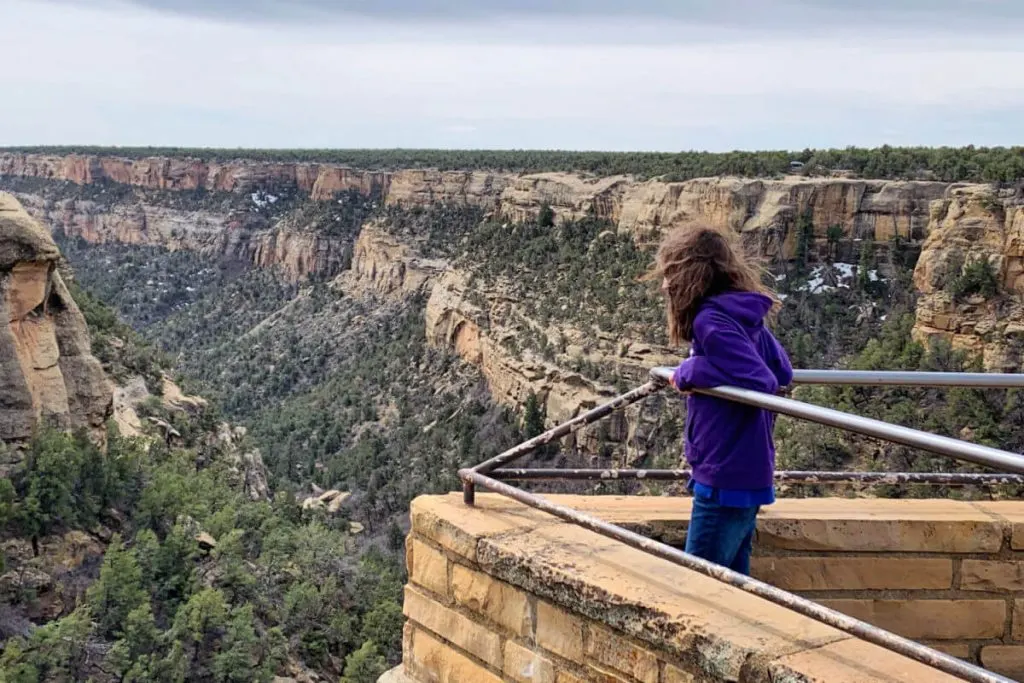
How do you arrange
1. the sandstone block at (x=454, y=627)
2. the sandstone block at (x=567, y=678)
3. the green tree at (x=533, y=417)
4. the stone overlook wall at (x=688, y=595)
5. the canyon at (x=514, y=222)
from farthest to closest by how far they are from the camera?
the green tree at (x=533, y=417) < the canyon at (x=514, y=222) < the sandstone block at (x=454, y=627) < the sandstone block at (x=567, y=678) < the stone overlook wall at (x=688, y=595)

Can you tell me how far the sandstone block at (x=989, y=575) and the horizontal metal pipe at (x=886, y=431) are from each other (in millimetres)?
1477

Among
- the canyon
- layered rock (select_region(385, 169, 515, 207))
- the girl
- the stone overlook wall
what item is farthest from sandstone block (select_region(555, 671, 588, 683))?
layered rock (select_region(385, 169, 515, 207))

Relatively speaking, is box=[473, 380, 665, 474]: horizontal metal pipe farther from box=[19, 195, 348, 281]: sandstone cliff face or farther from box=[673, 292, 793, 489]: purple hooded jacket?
box=[19, 195, 348, 281]: sandstone cliff face

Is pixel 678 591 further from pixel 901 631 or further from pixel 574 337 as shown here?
pixel 574 337

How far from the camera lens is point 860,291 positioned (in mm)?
24797

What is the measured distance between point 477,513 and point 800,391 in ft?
49.9

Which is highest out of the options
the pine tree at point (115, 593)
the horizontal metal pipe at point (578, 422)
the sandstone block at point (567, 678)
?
the horizontal metal pipe at point (578, 422)

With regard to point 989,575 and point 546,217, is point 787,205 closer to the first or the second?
point 546,217

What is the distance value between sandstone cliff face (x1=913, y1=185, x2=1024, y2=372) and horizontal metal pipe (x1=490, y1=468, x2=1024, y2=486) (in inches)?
610

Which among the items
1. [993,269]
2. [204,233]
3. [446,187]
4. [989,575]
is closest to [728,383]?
[989,575]

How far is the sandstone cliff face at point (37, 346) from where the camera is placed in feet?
46.1

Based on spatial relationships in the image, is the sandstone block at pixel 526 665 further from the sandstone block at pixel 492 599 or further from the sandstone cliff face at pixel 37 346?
the sandstone cliff face at pixel 37 346

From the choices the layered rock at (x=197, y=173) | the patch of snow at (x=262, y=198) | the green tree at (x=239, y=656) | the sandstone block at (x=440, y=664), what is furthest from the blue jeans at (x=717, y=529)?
the patch of snow at (x=262, y=198)

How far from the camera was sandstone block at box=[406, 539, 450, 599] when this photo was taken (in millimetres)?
3324
